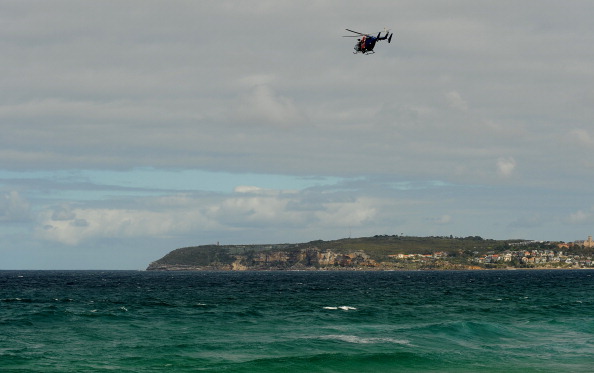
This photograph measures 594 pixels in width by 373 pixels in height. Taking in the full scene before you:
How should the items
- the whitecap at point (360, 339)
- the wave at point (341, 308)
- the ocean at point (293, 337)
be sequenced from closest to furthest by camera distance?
the ocean at point (293, 337) → the whitecap at point (360, 339) → the wave at point (341, 308)

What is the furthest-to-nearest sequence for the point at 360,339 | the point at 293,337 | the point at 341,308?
the point at 341,308 → the point at 293,337 → the point at 360,339

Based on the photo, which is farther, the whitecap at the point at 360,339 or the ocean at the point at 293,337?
the whitecap at the point at 360,339

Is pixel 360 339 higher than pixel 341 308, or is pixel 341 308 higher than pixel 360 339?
pixel 341 308

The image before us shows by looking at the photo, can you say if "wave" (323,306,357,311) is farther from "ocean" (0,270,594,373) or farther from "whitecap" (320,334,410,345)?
"whitecap" (320,334,410,345)

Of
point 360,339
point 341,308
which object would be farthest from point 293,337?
point 341,308

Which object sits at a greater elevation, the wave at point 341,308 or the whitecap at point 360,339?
the wave at point 341,308

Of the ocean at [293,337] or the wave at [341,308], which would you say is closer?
the ocean at [293,337]

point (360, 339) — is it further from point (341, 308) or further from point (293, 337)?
point (341, 308)

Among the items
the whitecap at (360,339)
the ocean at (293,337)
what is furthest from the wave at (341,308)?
the whitecap at (360,339)

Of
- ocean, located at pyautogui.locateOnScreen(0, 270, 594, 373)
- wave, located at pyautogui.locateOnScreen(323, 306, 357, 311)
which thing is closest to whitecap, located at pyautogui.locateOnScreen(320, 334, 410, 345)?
ocean, located at pyautogui.locateOnScreen(0, 270, 594, 373)

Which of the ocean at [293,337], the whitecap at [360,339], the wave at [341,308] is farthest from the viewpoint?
the wave at [341,308]

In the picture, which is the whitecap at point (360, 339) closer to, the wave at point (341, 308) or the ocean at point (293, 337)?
the ocean at point (293, 337)
